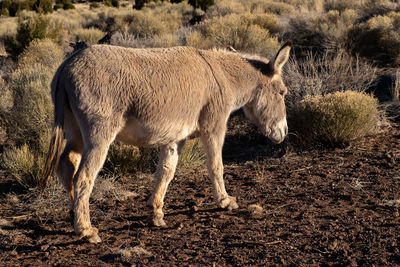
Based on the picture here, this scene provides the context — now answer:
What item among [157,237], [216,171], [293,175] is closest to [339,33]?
[293,175]

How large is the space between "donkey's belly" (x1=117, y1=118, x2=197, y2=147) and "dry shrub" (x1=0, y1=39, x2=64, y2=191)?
2.58 m

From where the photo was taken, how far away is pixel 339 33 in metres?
14.7

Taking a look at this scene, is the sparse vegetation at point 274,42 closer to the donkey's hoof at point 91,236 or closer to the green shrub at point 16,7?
the donkey's hoof at point 91,236

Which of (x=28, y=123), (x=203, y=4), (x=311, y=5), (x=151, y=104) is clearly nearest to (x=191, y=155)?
(x=151, y=104)

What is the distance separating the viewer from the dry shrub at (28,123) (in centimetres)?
683

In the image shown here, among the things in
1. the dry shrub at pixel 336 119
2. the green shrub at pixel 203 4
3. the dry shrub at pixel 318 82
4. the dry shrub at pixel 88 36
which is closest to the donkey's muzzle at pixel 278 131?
the dry shrub at pixel 336 119

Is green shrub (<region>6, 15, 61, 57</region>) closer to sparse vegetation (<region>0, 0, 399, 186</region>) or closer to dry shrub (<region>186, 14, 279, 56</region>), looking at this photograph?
sparse vegetation (<region>0, 0, 399, 186</region>)

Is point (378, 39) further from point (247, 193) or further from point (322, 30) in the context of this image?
point (247, 193)

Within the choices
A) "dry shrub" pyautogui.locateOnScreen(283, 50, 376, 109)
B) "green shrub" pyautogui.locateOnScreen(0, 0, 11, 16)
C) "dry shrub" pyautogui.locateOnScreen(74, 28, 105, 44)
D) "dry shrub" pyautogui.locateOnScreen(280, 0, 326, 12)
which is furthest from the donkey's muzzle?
"green shrub" pyautogui.locateOnScreen(0, 0, 11, 16)

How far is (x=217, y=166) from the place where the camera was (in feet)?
18.0

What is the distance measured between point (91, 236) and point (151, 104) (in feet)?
5.03

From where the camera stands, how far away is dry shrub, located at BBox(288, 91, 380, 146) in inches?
322

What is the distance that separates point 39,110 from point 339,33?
994 cm

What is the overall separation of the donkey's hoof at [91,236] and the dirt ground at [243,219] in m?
0.07
